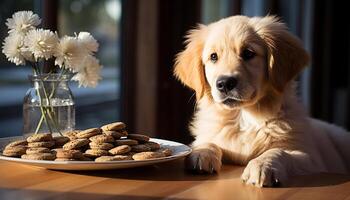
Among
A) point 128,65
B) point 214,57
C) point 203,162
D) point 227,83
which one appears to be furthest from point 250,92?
point 128,65

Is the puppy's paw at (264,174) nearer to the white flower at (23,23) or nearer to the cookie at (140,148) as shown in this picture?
the cookie at (140,148)

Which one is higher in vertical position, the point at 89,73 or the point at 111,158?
the point at 89,73

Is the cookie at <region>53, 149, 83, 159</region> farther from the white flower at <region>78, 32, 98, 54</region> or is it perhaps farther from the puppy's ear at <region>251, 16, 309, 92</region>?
the puppy's ear at <region>251, 16, 309, 92</region>

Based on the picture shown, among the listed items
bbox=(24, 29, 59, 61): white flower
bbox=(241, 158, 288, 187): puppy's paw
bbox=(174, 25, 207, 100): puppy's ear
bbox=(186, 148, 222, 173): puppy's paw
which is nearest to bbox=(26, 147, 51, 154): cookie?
bbox=(24, 29, 59, 61): white flower

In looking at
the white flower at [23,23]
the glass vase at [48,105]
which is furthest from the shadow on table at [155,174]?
the white flower at [23,23]

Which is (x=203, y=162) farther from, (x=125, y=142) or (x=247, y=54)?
(x=247, y=54)

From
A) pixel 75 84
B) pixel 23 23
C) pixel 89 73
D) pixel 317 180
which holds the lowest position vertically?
pixel 317 180

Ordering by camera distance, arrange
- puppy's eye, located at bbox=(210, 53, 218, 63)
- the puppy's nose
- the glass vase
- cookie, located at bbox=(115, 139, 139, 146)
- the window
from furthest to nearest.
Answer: the window, puppy's eye, located at bbox=(210, 53, 218, 63), the puppy's nose, the glass vase, cookie, located at bbox=(115, 139, 139, 146)

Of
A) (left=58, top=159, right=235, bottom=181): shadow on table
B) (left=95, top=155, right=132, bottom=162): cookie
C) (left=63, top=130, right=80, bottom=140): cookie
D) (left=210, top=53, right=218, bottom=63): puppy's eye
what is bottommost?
(left=58, top=159, right=235, bottom=181): shadow on table
